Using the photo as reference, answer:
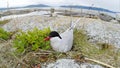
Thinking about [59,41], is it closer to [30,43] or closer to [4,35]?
[30,43]

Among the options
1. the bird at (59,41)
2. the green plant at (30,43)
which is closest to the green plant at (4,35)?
the green plant at (30,43)

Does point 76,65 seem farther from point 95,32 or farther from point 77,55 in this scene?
point 95,32

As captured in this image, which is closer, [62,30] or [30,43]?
[30,43]

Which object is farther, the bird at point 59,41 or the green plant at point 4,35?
the green plant at point 4,35

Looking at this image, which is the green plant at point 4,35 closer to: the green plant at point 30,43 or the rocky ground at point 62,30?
the rocky ground at point 62,30

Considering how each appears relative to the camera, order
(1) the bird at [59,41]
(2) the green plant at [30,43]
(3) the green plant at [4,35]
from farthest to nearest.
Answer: (3) the green plant at [4,35], (2) the green plant at [30,43], (1) the bird at [59,41]

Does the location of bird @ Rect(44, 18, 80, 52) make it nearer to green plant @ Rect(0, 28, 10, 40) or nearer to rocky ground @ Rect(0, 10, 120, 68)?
rocky ground @ Rect(0, 10, 120, 68)

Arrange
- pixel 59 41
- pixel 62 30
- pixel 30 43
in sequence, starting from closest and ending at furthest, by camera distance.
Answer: pixel 59 41 → pixel 30 43 → pixel 62 30

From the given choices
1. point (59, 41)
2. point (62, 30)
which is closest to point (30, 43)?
point (59, 41)

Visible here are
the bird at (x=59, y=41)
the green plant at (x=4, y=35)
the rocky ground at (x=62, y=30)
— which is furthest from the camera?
the green plant at (x=4, y=35)

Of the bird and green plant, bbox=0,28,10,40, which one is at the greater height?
the bird

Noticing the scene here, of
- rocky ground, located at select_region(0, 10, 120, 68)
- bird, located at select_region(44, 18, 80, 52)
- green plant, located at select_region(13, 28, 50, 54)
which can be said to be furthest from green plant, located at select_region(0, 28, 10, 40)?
bird, located at select_region(44, 18, 80, 52)

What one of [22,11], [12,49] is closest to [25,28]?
[12,49]

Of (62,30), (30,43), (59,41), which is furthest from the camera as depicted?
(62,30)
